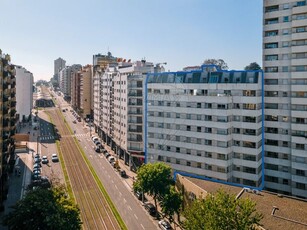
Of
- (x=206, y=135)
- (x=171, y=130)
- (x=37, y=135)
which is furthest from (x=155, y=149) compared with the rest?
(x=37, y=135)

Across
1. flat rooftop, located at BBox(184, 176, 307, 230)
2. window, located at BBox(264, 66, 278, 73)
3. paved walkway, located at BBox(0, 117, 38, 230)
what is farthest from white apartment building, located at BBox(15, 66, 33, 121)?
window, located at BBox(264, 66, 278, 73)

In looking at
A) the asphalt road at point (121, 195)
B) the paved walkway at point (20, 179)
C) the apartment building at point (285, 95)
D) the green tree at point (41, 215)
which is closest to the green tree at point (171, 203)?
the asphalt road at point (121, 195)

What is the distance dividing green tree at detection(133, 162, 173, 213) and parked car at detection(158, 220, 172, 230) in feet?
15.8

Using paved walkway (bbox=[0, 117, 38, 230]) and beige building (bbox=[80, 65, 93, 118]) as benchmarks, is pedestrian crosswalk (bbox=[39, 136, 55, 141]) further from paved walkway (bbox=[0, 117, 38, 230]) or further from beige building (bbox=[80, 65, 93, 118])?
beige building (bbox=[80, 65, 93, 118])

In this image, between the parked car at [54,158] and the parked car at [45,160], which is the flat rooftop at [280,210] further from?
the parked car at [54,158]

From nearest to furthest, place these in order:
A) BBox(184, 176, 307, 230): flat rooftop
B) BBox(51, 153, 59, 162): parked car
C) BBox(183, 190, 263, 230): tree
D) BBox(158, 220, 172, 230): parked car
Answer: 1. BBox(183, 190, 263, 230): tree
2. BBox(184, 176, 307, 230): flat rooftop
3. BBox(158, 220, 172, 230): parked car
4. BBox(51, 153, 59, 162): parked car

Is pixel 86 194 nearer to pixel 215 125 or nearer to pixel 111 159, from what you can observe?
pixel 111 159

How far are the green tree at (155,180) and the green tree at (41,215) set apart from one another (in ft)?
68.4

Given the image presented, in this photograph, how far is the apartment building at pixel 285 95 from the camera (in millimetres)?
58938

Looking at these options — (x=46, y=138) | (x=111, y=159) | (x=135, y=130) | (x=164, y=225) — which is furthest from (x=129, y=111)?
(x=46, y=138)

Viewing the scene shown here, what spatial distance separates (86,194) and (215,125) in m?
35.3

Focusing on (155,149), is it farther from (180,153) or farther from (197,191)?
(197,191)

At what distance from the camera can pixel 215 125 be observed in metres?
63.4

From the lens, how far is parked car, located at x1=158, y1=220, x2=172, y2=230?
55.1 m
